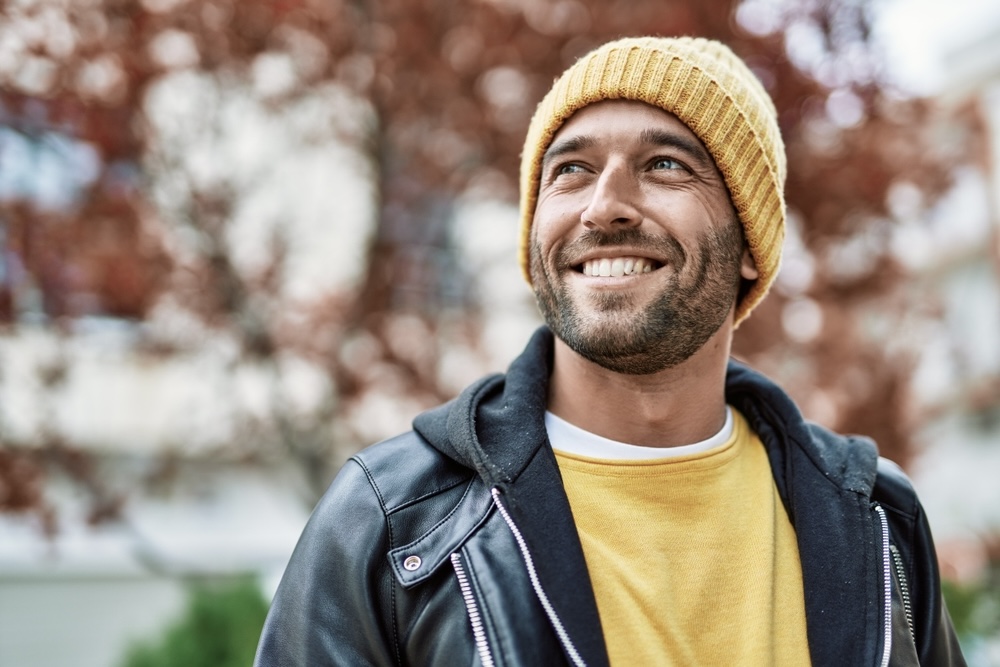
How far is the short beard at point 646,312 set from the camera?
2010mm

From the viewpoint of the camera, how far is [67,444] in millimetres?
4762

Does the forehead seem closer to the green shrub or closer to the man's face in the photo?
the man's face

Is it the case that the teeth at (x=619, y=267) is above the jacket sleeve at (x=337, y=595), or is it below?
above

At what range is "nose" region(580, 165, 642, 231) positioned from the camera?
2.02 meters

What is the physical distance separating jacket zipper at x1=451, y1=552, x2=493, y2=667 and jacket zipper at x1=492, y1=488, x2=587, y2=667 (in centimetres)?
11

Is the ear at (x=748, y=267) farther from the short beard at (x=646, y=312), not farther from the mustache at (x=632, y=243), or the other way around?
the mustache at (x=632, y=243)

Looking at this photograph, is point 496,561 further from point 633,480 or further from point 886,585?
point 886,585

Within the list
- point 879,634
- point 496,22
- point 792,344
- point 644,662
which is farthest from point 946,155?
point 644,662

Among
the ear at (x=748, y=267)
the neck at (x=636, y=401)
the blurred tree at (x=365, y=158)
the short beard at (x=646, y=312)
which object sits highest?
the blurred tree at (x=365, y=158)

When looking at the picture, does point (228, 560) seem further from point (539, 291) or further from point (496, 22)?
point (539, 291)

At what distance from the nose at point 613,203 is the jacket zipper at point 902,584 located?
89 centimetres

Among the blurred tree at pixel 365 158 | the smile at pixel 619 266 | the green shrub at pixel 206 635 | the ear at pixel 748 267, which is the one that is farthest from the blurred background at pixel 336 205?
the smile at pixel 619 266

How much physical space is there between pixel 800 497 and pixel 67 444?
384 cm

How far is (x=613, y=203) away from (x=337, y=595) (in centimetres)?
95
